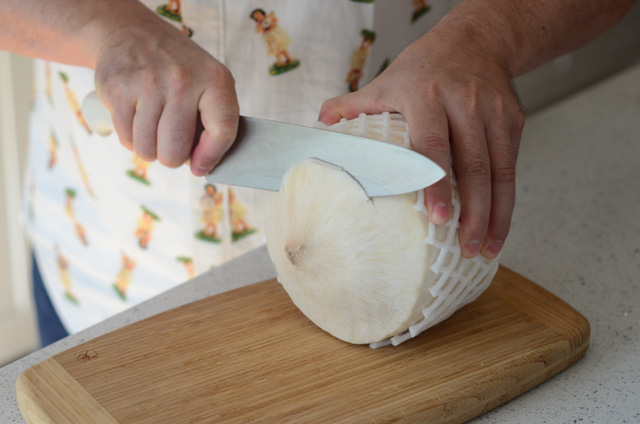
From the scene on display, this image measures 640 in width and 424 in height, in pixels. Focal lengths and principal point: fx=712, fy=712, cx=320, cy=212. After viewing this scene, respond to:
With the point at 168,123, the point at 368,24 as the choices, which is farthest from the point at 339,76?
the point at 168,123

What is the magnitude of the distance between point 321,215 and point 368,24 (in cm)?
47

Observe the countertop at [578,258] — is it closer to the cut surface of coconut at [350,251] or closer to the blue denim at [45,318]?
the cut surface of coconut at [350,251]

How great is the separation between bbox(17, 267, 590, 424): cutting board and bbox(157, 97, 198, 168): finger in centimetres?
21

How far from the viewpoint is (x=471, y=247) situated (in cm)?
79

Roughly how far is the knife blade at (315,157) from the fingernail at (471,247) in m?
0.10

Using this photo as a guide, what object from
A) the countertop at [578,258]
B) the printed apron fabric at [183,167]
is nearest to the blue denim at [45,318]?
the printed apron fabric at [183,167]

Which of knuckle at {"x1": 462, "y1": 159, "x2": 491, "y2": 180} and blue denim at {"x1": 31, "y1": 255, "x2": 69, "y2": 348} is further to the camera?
blue denim at {"x1": 31, "y1": 255, "x2": 69, "y2": 348}

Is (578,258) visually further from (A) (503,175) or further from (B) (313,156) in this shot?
(B) (313,156)

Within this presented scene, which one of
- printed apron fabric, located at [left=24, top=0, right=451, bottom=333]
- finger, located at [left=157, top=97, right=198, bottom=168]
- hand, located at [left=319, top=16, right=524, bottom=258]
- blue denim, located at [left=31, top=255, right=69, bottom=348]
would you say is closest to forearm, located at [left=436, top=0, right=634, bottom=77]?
hand, located at [left=319, top=16, right=524, bottom=258]

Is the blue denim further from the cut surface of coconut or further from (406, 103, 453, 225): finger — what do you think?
(406, 103, 453, 225): finger

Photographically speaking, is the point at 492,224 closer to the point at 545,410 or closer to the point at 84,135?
the point at 545,410

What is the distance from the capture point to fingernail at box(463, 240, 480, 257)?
30.9 inches

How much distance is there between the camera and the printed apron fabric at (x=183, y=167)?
3.64ft

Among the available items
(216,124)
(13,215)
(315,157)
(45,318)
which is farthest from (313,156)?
(13,215)
